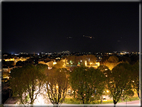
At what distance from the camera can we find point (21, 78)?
4.11 m

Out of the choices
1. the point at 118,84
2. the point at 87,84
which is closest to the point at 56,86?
the point at 87,84

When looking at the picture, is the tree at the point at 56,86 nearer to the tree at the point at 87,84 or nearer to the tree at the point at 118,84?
the tree at the point at 87,84

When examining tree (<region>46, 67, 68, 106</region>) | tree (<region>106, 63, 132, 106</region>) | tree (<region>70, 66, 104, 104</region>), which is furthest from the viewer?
tree (<region>46, 67, 68, 106</region>)

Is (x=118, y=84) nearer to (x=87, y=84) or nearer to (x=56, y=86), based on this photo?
(x=87, y=84)

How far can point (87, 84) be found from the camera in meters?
Result: 3.85

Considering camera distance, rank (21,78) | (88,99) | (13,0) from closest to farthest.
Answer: (13,0)
(88,99)
(21,78)

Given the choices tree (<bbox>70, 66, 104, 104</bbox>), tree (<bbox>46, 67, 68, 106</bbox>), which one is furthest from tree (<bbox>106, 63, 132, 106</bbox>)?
tree (<bbox>46, 67, 68, 106</bbox>)

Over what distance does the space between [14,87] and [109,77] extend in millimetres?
3648

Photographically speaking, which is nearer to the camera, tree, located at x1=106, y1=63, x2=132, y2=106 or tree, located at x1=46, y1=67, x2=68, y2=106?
tree, located at x1=106, y1=63, x2=132, y2=106

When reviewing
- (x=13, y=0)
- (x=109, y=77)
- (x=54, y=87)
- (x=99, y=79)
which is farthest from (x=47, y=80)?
(x=13, y=0)

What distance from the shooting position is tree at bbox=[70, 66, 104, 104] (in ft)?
12.6

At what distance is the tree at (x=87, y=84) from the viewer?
384 cm

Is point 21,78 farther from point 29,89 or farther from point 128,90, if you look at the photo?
point 128,90

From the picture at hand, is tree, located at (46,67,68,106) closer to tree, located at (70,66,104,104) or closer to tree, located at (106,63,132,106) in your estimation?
tree, located at (70,66,104,104)
